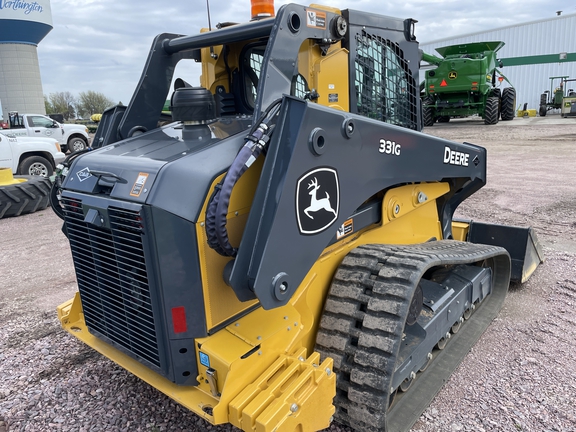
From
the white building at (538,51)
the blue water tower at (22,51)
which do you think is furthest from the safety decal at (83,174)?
the blue water tower at (22,51)

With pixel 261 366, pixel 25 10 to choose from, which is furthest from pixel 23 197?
pixel 25 10

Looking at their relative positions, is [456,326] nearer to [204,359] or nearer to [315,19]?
[204,359]

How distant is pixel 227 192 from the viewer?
6.26ft

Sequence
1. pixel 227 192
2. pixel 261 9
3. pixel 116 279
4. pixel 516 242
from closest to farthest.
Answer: pixel 227 192 → pixel 116 279 → pixel 261 9 → pixel 516 242

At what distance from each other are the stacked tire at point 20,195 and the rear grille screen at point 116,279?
6775 millimetres

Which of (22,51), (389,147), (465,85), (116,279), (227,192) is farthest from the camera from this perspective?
(22,51)

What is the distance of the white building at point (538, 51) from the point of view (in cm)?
3228

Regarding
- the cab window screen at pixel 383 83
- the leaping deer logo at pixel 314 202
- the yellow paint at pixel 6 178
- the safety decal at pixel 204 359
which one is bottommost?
the yellow paint at pixel 6 178

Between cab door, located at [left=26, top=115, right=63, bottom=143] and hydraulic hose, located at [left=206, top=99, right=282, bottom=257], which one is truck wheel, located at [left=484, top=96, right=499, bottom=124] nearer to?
cab door, located at [left=26, top=115, right=63, bottom=143]

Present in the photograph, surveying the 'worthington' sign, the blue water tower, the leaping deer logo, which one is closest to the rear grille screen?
the leaping deer logo

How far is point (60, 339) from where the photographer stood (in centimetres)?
383

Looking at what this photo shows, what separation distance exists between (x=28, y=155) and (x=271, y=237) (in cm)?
1104

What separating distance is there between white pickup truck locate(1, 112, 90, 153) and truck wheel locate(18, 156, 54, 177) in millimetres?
5401

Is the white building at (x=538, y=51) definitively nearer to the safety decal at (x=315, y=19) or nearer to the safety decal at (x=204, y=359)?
the safety decal at (x=315, y=19)
